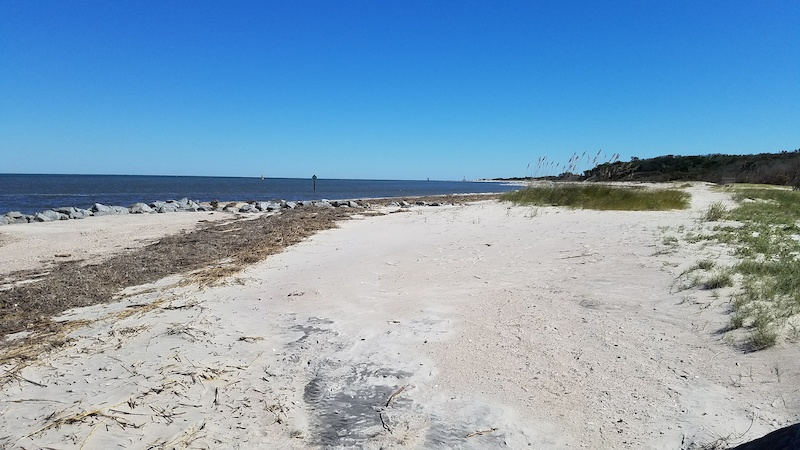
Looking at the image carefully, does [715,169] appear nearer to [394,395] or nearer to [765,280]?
[765,280]

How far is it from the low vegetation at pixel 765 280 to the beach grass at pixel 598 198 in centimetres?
403

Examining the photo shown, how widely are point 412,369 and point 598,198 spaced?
11220 millimetres

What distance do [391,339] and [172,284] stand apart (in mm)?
3449

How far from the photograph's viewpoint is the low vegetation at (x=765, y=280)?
3232mm

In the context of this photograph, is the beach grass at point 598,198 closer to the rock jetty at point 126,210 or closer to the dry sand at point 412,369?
the rock jetty at point 126,210

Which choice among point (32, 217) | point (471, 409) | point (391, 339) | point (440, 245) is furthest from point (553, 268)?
point (32, 217)

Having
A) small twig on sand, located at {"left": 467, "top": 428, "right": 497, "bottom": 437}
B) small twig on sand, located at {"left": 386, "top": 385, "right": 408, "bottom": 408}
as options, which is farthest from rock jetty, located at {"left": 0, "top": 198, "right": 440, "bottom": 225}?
small twig on sand, located at {"left": 467, "top": 428, "right": 497, "bottom": 437}

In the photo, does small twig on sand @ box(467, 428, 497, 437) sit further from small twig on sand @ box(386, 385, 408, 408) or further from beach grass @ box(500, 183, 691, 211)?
beach grass @ box(500, 183, 691, 211)

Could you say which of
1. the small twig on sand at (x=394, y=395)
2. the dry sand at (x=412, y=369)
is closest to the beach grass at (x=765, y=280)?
the dry sand at (x=412, y=369)

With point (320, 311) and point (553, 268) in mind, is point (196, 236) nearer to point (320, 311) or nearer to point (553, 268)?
point (320, 311)

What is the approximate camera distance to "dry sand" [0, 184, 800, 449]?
243 centimetres

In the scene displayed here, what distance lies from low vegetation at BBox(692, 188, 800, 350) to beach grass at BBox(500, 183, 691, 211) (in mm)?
4029

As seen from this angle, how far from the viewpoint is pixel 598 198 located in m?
12.7

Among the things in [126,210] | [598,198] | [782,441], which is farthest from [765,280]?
[126,210]
